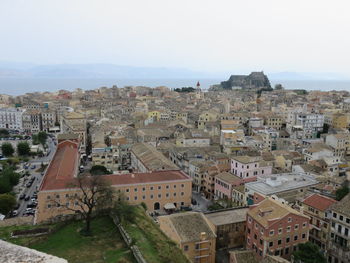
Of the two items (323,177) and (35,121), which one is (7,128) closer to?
(35,121)

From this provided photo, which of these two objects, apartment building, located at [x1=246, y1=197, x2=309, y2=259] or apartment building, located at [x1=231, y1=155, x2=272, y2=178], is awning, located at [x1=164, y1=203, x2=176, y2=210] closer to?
apartment building, located at [x1=231, y1=155, x2=272, y2=178]

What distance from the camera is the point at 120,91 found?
140 meters

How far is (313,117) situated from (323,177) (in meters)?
28.9

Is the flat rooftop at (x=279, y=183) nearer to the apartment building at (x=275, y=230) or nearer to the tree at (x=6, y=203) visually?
the apartment building at (x=275, y=230)

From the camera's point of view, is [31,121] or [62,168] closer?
[62,168]

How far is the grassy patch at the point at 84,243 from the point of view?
57.6 feet

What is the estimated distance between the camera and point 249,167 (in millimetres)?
34031

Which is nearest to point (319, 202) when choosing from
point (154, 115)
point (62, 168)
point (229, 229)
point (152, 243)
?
point (229, 229)

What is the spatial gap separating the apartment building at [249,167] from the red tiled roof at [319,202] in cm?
895

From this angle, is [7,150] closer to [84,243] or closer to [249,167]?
[249,167]

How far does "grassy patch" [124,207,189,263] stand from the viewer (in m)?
17.3

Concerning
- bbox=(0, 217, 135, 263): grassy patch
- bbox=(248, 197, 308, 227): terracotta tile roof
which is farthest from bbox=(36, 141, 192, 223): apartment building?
bbox=(248, 197, 308, 227): terracotta tile roof

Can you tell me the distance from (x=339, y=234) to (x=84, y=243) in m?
16.9

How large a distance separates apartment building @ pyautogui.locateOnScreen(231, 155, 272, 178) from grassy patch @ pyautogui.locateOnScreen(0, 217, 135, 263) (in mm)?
16200
